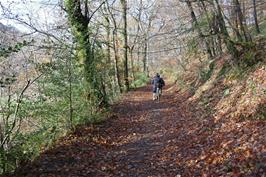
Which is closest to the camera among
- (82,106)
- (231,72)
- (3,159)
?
(3,159)

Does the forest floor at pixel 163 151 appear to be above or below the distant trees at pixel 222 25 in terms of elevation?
below

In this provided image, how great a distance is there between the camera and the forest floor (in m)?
7.92

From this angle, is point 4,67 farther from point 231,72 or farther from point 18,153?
point 231,72

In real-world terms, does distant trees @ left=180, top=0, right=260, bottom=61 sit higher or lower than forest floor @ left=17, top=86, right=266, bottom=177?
higher

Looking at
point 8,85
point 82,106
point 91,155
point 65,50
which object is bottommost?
point 91,155

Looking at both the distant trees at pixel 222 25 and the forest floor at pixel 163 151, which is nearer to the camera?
the forest floor at pixel 163 151

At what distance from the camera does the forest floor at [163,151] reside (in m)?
7.92

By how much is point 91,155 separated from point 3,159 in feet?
10.1

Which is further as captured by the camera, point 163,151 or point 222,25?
point 222,25

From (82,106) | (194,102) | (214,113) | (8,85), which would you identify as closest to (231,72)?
(194,102)

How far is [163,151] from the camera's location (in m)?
10.6

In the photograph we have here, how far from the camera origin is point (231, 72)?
16.8 m

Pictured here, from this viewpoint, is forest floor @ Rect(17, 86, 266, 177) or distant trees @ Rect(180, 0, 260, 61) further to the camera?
distant trees @ Rect(180, 0, 260, 61)

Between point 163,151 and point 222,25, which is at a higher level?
point 222,25
